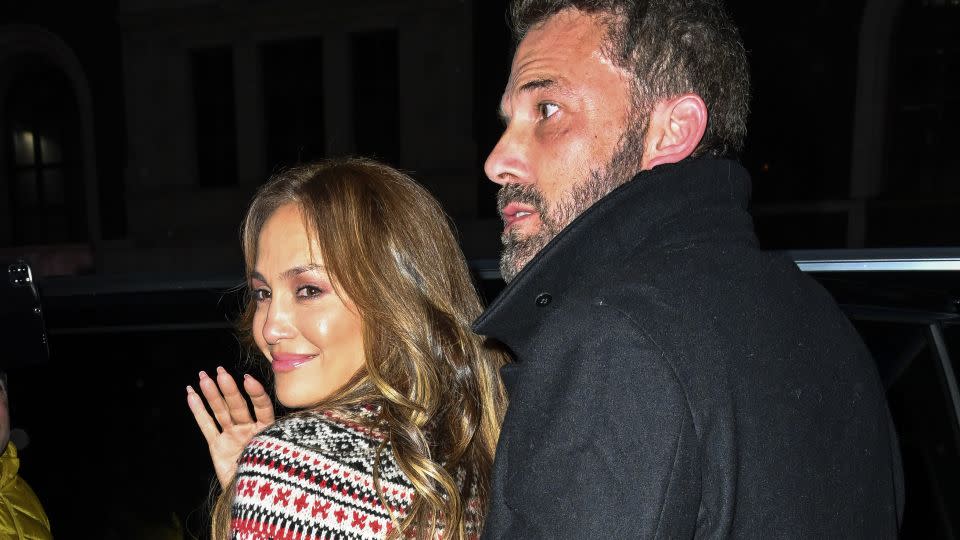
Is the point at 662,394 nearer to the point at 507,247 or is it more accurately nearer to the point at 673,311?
the point at 673,311

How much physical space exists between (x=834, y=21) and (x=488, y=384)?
829cm

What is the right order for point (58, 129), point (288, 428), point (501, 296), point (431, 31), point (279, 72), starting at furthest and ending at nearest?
point (58, 129), point (279, 72), point (431, 31), point (288, 428), point (501, 296)

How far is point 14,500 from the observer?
2307 mm

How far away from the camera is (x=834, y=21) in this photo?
28.5 ft

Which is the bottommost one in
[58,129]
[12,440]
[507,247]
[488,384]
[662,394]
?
[12,440]

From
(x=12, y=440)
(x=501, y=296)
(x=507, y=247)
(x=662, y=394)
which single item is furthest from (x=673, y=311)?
(x=12, y=440)

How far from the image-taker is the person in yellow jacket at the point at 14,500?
224cm

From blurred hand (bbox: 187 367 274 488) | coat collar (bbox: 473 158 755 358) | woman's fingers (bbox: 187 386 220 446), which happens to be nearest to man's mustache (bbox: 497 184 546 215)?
coat collar (bbox: 473 158 755 358)

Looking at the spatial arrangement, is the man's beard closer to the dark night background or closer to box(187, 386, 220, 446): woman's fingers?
box(187, 386, 220, 446): woman's fingers

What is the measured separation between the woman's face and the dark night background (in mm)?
4974

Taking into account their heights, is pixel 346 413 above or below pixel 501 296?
below

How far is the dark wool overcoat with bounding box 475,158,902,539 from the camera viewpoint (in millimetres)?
925

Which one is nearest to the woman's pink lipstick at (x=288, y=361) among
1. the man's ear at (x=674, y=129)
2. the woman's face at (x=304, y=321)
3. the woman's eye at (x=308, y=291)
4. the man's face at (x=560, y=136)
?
the woman's face at (x=304, y=321)

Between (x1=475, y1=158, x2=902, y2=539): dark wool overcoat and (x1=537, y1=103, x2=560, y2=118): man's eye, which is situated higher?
(x1=537, y1=103, x2=560, y2=118): man's eye
